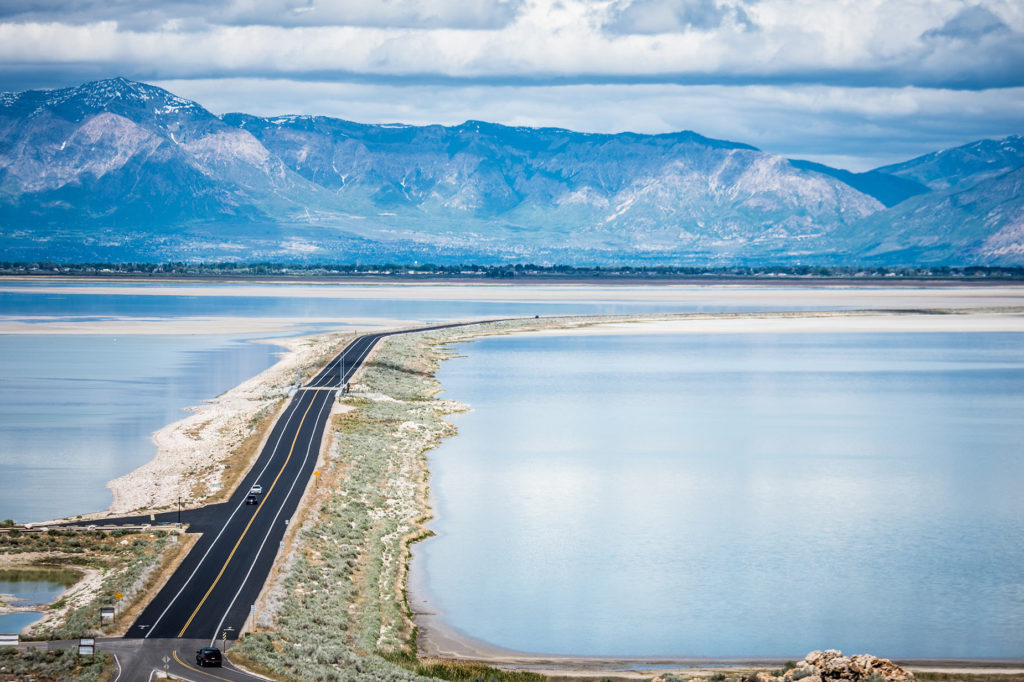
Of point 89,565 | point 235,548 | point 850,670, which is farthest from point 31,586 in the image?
point 850,670

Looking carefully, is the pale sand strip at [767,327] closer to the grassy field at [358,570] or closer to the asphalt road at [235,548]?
the grassy field at [358,570]

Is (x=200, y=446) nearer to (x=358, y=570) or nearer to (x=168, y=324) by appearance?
(x=358, y=570)

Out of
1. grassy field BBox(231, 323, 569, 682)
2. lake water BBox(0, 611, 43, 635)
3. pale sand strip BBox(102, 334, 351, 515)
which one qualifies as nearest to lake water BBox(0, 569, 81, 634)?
lake water BBox(0, 611, 43, 635)

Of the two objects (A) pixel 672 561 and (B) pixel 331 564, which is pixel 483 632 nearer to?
(B) pixel 331 564

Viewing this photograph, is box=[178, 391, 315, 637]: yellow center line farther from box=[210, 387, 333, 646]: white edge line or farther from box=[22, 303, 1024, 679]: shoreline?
box=[22, 303, 1024, 679]: shoreline

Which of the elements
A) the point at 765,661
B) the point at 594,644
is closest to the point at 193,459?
the point at 594,644

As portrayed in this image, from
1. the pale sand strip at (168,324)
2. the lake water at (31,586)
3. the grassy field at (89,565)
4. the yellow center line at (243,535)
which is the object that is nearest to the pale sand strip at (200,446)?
the yellow center line at (243,535)

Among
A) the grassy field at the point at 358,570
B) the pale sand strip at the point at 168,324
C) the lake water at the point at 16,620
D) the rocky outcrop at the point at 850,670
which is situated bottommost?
the lake water at the point at 16,620
